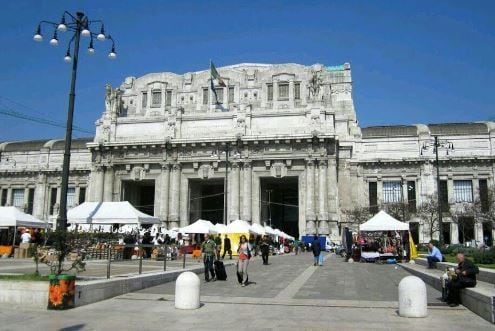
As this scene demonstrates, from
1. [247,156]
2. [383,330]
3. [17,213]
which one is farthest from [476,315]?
[247,156]

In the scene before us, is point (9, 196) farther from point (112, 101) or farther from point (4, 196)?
point (112, 101)

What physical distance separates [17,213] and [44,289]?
19.9 metres

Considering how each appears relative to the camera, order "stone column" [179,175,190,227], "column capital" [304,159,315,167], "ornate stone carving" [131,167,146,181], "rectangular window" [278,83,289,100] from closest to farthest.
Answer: "column capital" [304,159,315,167], "stone column" [179,175,190,227], "ornate stone carving" [131,167,146,181], "rectangular window" [278,83,289,100]

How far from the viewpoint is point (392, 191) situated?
202 ft

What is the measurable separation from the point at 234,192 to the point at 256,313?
143ft

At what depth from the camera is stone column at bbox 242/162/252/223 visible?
176 feet

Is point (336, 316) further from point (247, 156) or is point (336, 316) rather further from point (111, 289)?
point (247, 156)

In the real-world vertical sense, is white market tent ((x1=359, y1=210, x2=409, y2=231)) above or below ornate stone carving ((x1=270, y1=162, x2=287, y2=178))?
below

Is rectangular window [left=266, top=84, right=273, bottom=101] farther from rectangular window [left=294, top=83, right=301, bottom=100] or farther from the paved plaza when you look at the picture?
the paved plaza

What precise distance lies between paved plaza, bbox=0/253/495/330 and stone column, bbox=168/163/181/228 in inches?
1575

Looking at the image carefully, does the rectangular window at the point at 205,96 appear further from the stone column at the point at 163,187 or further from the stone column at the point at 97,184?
the stone column at the point at 97,184

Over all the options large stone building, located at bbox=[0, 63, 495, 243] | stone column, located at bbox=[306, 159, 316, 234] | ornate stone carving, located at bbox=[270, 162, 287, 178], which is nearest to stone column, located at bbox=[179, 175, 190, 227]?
large stone building, located at bbox=[0, 63, 495, 243]

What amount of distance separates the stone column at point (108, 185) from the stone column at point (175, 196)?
808 centimetres

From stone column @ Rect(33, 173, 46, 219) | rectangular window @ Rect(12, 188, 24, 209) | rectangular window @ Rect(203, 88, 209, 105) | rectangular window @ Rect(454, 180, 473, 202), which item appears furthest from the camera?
rectangular window @ Rect(12, 188, 24, 209)
